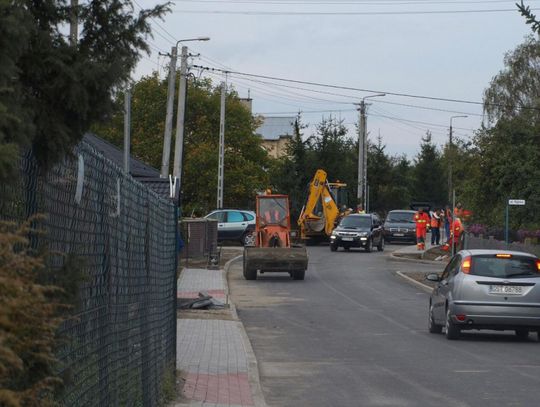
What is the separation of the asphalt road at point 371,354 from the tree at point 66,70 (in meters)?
7.43

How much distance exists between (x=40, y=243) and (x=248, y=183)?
213ft

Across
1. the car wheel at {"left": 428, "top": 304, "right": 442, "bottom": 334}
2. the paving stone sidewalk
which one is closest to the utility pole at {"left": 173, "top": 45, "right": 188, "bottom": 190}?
the paving stone sidewalk

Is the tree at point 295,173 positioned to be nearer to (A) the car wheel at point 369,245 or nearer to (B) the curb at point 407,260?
(A) the car wheel at point 369,245

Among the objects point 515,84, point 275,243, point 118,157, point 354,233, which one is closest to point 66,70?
point 118,157

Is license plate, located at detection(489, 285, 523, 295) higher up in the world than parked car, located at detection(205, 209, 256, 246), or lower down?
lower down

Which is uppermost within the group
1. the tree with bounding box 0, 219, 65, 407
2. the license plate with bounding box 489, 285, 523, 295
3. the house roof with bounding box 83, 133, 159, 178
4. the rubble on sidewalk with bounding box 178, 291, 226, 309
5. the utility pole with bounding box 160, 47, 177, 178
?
the utility pole with bounding box 160, 47, 177, 178

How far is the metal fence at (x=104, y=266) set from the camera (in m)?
4.83

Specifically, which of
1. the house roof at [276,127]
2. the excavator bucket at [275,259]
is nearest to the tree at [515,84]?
the excavator bucket at [275,259]

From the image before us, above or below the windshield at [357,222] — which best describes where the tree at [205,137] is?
above

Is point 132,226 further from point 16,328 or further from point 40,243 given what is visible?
point 16,328

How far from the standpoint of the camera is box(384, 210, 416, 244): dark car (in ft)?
195

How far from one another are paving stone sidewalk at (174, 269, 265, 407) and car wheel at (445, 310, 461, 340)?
334 cm

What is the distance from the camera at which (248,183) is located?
6969 centimetres

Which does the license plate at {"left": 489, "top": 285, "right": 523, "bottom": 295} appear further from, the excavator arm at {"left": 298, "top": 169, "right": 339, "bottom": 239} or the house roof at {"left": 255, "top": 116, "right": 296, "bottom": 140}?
the house roof at {"left": 255, "top": 116, "right": 296, "bottom": 140}
